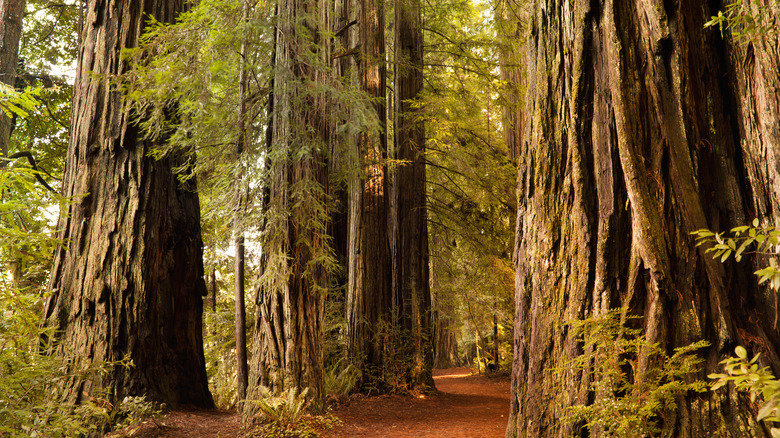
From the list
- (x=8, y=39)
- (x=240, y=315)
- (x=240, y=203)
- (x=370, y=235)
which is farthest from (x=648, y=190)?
(x=8, y=39)

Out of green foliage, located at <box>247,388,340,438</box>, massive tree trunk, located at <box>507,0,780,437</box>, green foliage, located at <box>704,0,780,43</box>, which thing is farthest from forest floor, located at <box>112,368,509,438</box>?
green foliage, located at <box>704,0,780,43</box>

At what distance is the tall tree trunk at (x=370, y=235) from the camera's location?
850 cm

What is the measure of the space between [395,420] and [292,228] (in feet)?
9.82

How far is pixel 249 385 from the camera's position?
5516 millimetres

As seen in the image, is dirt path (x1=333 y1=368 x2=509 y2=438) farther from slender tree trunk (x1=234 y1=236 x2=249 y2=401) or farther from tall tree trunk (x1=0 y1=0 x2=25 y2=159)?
tall tree trunk (x1=0 y1=0 x2=25 y2=159)

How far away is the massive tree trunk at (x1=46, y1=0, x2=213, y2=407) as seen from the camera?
5.61 metres

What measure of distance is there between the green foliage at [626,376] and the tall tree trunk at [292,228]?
3217 millimetres

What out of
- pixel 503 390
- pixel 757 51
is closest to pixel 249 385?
pixel 757 51

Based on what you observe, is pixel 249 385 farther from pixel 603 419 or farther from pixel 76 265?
pixel 603 419

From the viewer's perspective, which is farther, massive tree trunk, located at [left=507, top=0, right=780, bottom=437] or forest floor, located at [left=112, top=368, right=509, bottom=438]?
forest floor, located at [left=112, top=368, right=509, bottom=438]

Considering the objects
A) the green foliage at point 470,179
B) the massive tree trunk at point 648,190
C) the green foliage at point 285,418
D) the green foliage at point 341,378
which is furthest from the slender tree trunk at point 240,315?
the green foliage at point 470,179

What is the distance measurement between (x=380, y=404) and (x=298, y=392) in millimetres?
2665

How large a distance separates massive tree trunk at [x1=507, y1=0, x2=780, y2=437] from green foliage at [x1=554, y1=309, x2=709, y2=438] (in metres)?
0.08

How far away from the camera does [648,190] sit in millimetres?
3070
